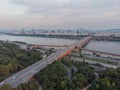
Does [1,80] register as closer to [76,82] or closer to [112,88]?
[76,82]

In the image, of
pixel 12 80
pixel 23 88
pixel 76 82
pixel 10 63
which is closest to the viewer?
pixel 23 88

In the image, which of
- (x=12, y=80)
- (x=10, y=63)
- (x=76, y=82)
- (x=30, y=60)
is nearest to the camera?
(x=76, y=82)

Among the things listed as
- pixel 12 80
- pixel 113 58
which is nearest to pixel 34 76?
pixel 12 80

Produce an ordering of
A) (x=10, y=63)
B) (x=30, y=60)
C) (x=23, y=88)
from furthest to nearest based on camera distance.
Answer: (x=30, y=60), (x=10, y=63), (x=23, y=88)

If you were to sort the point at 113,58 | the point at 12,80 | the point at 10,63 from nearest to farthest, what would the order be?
the point at 12,80, the point at 10,63, the point at 113,58

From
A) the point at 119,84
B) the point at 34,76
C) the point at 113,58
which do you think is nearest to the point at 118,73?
the point at 119,84

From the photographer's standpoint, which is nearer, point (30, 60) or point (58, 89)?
point (58, 89)

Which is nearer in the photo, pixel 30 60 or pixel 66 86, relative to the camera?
pixel 66 86

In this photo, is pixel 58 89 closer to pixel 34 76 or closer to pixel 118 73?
pixel 34 76
